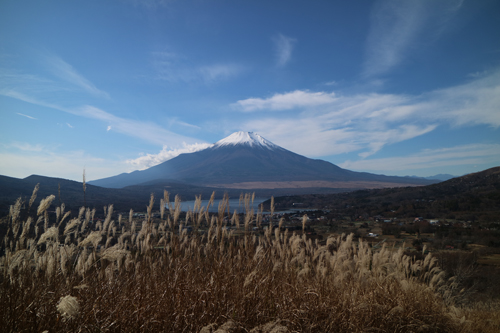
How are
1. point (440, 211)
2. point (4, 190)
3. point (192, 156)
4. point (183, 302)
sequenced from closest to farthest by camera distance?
point (183, 302)
point (440, 211)
point (4, 190)
point (192, 156)

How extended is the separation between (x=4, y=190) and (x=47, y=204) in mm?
39209

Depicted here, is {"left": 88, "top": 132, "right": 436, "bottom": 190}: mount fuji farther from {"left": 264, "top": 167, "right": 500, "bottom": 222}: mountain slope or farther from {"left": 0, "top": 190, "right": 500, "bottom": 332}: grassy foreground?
{"left": 0, "top": 190, "right": 500, "bottom": 332}: grassy foreground

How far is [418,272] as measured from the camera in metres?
5.04

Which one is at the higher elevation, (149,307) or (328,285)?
(149,307)

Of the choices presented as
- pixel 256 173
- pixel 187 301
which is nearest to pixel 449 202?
pixel 187 301

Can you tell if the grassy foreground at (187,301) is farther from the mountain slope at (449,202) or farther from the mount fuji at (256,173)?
the mount fuji at (256,173)

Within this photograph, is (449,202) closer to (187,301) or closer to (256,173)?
(187,301)

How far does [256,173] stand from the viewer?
445ft

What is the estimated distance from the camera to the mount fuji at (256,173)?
367 ft

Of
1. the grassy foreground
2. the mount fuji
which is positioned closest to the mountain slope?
the grassy foreground

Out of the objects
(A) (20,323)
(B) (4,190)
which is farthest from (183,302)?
(B) (4,190)

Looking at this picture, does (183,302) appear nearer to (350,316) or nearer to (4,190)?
(350,316)

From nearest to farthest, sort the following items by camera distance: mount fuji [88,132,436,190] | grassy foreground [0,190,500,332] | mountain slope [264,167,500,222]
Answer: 1. grassy foreground [0,190,500,332]
2. mountain slope [264,167,500,222]
3. mount fuji [88,132,436,190]

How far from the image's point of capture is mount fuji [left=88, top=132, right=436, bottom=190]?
111788 mm
